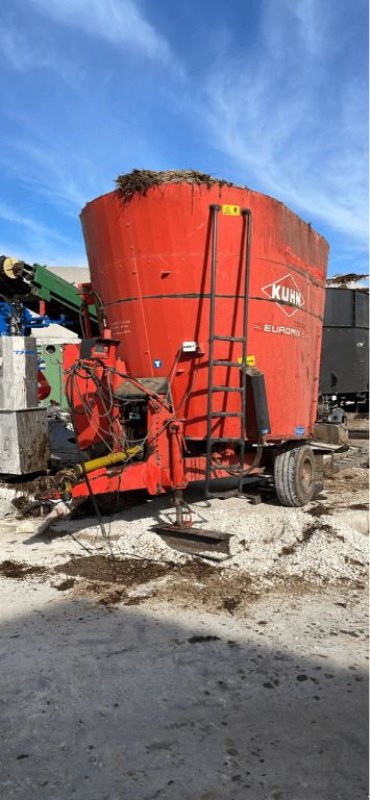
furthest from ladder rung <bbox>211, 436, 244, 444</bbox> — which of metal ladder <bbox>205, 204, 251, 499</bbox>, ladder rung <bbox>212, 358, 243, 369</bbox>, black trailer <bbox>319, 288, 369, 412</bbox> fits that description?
black trailer <bbox>319, 288, 369, 412</bbox>

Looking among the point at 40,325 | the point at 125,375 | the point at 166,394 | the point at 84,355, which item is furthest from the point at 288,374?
the point at 40,325

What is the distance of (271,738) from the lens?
2.64 m

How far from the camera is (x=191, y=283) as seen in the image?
5.63 m

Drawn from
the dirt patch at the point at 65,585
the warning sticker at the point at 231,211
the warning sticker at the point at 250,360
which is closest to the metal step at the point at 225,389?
the warning sticker at the point at 250,360

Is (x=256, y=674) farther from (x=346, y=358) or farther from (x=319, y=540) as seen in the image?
(x=346, y=358)

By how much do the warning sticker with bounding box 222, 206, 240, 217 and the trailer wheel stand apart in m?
2.74

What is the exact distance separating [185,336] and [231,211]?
4.46 ft

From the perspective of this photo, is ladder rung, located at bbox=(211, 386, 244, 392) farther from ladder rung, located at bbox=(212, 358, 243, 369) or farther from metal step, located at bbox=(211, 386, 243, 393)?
ladder rung, located at bbox=(212, 358, 243, 369)

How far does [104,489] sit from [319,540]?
2.10 m

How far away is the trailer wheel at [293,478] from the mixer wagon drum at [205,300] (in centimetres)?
2

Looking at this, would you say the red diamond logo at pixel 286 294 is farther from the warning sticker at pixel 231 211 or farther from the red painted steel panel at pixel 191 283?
the warning sticker at pixel 231 211

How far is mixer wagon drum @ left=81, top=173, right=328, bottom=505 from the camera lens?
554cm

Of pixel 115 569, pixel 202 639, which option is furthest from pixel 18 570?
pixel 202 639

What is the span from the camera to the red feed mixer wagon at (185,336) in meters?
5.52
